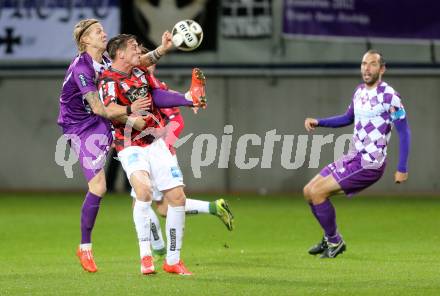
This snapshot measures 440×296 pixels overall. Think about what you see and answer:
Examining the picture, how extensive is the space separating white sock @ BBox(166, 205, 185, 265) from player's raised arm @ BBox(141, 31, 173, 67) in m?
1.34

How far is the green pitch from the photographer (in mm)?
9352

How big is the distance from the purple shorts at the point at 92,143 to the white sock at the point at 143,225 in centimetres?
77

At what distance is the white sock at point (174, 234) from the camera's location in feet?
33.1

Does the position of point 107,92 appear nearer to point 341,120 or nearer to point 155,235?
point 155,235

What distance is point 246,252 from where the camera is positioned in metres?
12.5

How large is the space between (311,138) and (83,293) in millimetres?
13765

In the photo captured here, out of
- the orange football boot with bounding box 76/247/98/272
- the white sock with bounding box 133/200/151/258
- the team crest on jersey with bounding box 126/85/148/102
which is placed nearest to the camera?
the white sock with bounding box 133/200/151/258

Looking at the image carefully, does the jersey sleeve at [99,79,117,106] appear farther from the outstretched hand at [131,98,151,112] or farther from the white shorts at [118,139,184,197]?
Answer: the white shorts at [118,139,184,197]

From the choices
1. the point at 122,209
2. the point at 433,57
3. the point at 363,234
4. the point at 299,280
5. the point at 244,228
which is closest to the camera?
the point at 299,280

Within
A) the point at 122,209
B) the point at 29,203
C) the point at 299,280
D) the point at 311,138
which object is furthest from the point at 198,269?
the point at 311,138

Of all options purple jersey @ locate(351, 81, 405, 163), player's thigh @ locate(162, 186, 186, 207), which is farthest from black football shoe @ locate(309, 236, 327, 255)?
player's thigh @ locate(162, 186, 186, 207)

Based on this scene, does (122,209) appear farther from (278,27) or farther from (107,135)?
(107,135)

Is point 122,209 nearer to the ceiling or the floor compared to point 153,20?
nearer to the floor

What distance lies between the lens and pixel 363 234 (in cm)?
1460
